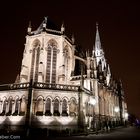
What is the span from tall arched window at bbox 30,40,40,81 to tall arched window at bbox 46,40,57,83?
218cm

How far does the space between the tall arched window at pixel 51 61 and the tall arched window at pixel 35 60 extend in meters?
2.18

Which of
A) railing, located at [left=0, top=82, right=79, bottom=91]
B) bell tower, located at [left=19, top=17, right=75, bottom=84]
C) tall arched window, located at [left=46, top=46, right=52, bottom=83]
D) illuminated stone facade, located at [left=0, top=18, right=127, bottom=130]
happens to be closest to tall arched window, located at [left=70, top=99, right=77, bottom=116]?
illuminated stone facade, located at [left=0, top=18, right=127, bottom=130]

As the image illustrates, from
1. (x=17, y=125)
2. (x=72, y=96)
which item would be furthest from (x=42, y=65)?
Result: (x=17, y=125)

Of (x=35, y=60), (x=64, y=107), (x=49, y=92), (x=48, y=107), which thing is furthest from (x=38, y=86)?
(x=35, y=60)

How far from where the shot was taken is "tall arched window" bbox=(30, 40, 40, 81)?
37338mm

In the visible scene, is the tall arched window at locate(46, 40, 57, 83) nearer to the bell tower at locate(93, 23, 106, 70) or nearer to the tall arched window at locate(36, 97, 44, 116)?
the tall arched window at locate(36, 97, 44, 116)

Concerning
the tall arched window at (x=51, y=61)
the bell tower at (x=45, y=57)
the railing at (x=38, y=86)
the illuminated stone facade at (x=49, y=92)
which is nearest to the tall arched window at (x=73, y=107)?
the illuminated stone facade at (x=49, y=92)

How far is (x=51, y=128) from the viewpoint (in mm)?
27125

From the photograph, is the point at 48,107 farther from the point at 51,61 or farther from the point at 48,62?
the point at 51,61

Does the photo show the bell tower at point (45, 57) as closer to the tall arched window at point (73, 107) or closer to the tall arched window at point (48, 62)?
the tall arched window at point (48, 62)

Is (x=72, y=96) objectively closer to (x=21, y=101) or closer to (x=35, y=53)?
(x=21, y=101)

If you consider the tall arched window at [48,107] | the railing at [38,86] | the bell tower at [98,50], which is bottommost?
the tall arched window at [48,107]

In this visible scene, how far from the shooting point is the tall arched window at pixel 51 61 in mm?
37156

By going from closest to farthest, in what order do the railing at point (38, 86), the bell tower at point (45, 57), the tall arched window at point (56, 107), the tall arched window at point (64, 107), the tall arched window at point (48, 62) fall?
1. the tall arched window at point (56, 107)
2. the railing at point (38, 86)
3. the tall arched window at point (64, 107)
4. the bell tower at point (45, 57)
5. the tall arched window at point (48, 62)
